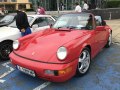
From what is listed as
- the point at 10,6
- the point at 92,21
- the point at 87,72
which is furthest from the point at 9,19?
the point at 10,6

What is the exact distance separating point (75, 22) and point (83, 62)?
1344 millimetres

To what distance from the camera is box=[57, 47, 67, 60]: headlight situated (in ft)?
13.0

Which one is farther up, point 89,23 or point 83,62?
point 89,23

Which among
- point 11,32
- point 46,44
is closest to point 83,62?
point 46,44

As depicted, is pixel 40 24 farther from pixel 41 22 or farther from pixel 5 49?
pixel 5 49

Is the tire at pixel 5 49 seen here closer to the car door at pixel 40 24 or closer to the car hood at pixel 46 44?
the car door at pixel 40 24

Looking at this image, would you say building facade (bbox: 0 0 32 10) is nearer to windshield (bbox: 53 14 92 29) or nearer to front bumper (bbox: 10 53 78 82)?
windshield (bbox: 53 14 92 29)

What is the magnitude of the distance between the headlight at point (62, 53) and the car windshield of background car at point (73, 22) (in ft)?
4.58

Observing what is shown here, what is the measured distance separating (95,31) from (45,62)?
1967mm

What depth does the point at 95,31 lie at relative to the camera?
5.36 m

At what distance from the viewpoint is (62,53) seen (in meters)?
4.00

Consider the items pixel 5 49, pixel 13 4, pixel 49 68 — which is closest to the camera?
pixel 49 68

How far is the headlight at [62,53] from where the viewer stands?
3955 millimetres

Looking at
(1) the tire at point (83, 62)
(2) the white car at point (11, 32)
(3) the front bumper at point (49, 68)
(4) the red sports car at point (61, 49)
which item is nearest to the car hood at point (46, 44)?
(4) the red sports car at point (61, 49)
